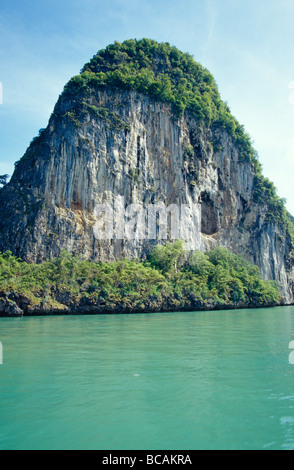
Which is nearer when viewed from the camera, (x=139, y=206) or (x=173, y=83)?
(x=139, y=206)

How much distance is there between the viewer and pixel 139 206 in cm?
4559

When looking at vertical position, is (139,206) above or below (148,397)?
above

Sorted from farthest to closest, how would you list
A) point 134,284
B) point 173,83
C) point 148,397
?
point 173,83 → point 134,284 → point 148,397

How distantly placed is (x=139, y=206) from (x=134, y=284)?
12.4 metres

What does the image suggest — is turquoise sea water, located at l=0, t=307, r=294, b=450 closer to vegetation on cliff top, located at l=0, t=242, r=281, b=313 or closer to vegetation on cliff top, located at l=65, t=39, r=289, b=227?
vegetation on cliff top, located at l=0, t=242, r=281, b=313

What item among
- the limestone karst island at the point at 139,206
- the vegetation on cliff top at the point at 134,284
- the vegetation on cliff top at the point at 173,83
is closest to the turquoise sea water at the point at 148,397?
the vegetation on cliff top at the point at 134,284

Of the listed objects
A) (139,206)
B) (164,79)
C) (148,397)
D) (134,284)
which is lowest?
(148,397)

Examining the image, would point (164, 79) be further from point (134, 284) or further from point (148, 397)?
point (148, 397)

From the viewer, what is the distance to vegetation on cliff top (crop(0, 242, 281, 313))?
33.2m

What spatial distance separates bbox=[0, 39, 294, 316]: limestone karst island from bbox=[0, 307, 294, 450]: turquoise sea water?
21.4 metres

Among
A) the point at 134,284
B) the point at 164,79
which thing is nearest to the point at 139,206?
the point at 134,284

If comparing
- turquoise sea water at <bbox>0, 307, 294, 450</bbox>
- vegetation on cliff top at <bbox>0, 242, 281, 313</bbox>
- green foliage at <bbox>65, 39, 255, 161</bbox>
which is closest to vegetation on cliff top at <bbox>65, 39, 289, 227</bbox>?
green foliage at <bbox>65, 39, 255, 161</bbox>

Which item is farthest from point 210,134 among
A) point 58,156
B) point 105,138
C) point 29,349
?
point 29,349
